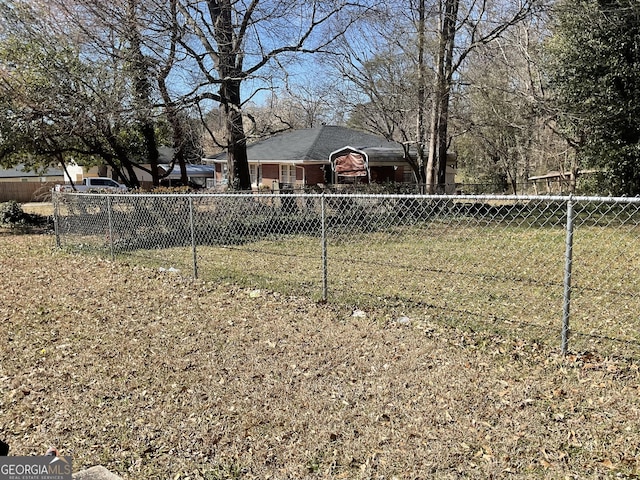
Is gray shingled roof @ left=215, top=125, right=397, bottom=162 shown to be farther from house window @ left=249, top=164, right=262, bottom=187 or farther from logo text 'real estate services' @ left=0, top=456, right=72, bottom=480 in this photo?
logo text 'real estate services' @ left=0, top=456, right=72, bottom=480

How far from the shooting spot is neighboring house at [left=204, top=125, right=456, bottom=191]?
20.7m

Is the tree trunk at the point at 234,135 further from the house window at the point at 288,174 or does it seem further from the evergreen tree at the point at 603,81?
the house window at the point at 288,174

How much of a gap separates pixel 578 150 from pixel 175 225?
13.0m

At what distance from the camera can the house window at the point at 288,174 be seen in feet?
74.2

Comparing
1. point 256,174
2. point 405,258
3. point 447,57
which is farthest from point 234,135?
point 256,174

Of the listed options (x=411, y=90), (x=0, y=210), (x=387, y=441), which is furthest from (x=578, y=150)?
(x=0, y=210)

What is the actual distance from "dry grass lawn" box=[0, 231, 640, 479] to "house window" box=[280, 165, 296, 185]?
17.9 metres

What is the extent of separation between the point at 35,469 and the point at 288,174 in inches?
835

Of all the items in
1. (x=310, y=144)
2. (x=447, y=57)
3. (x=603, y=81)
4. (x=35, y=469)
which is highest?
(x=447, y=57)

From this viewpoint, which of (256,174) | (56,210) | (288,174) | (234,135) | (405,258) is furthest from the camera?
(256,174)

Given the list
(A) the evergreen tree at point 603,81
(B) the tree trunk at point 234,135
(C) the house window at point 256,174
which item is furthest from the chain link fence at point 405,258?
(C) the house window at point 256,174

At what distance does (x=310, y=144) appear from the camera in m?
21.8

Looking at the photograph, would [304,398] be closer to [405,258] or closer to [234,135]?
[405,258]

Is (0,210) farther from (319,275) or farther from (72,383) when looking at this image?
(72,383)
